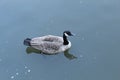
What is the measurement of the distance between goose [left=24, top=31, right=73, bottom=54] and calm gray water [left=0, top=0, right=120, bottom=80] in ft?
0.49

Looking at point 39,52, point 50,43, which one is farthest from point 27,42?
point 50,43

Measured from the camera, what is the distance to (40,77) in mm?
7848

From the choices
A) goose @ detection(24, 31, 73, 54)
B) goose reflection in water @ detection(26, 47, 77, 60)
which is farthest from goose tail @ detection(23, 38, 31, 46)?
goose reflection in water @ detection(26, 47, 77, 60)

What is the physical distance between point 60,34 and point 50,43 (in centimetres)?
53

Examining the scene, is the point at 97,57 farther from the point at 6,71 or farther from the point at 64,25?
the point at 6,71

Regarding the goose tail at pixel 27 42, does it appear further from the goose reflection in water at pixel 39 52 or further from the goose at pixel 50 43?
the goose reflection in water at pixel 39 52

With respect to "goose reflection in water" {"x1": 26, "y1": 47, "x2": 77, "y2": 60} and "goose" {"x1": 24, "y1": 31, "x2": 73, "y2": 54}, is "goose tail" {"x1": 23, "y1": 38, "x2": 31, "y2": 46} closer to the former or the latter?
"goose" {"x1": 24, "y1": 31, "x2": 73, "y2": 54}

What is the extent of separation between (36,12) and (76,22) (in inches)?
50.9

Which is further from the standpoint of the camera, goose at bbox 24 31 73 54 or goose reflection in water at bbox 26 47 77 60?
goose at bbox 24 31 73 54

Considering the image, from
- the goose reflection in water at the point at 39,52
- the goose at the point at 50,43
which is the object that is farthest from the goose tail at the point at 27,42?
the goose reflection in water at the point at 39,52

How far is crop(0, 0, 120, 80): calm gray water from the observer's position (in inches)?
313

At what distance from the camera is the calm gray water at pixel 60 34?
26.0 feet

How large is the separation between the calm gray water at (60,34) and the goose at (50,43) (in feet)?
0.49

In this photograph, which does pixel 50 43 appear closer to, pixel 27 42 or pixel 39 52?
pixel 39 52
